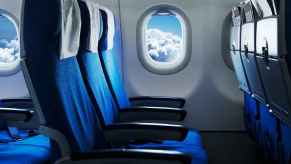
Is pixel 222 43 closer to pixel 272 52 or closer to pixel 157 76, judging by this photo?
pixel 157 76

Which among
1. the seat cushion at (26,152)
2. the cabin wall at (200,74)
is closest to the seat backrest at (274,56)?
the seat cushion at (26,152)

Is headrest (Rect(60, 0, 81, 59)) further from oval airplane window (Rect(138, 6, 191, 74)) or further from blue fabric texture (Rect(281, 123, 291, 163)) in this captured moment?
oval airplane window (Rect(138, 6, 191, 74))

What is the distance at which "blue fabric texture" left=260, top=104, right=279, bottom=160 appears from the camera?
263cm

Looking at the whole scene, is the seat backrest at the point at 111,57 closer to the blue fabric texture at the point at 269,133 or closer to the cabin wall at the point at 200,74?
the cabin wall at the point at 200,74

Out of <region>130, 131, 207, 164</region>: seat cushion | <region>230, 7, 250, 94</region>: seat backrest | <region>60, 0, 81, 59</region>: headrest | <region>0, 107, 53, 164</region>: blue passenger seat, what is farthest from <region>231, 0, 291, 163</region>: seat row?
<region>0, 107, 53, 164</region>: blue passenger seat

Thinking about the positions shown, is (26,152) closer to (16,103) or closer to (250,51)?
(16,103)

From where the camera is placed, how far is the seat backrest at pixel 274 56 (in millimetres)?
1801

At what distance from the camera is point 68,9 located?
1886mm

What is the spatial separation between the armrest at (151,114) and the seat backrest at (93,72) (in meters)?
0.20

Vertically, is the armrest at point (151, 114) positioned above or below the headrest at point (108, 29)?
below

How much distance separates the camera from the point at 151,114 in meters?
3.15

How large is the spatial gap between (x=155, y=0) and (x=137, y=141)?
2.09 metres

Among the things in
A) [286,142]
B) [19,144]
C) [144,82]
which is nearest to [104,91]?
[19,144]

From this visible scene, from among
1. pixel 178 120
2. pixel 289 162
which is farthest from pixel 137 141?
pixel 289 162
